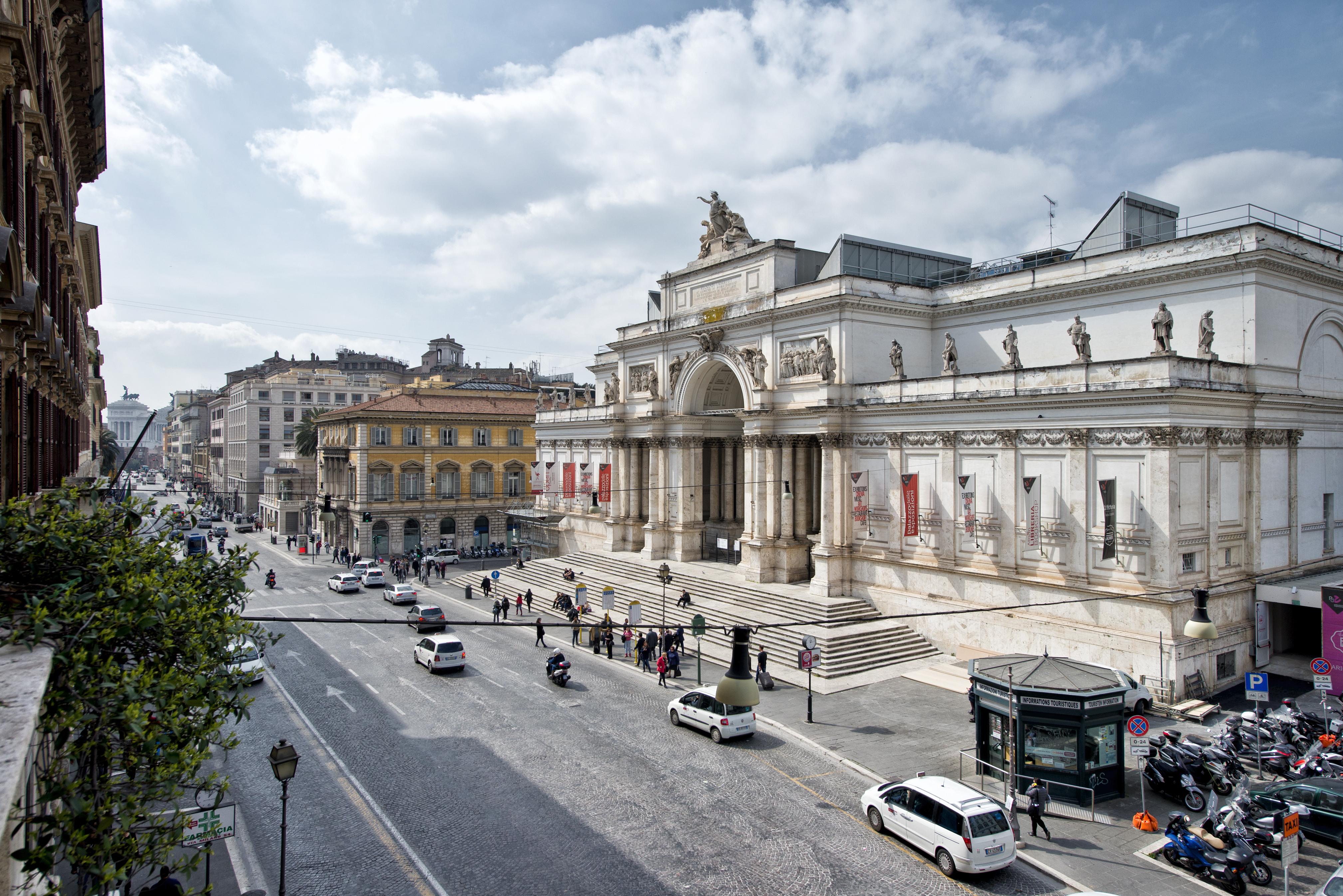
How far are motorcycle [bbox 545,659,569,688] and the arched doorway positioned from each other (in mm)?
38536

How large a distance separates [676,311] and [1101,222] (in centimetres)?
2099

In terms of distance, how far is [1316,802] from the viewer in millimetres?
16047

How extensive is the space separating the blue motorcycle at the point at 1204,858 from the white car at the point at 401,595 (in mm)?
36074

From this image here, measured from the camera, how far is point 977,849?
1452cm

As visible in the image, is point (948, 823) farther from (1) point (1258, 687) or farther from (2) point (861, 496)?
(2) point (861, 496)

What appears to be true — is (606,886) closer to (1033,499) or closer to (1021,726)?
(1021,726)

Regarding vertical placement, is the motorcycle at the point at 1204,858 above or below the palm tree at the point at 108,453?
below

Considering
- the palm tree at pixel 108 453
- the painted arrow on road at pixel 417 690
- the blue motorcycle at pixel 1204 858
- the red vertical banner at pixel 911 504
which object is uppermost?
the palm tree at pixel 108 453

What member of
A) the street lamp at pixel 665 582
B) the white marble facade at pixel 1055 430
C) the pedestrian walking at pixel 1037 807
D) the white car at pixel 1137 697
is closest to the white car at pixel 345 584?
the street lamp at pixel 665 582

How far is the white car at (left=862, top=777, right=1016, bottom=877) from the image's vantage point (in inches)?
575

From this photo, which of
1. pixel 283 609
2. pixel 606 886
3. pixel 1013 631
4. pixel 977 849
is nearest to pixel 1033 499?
pixel 1013 631

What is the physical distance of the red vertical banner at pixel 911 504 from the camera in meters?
31.7

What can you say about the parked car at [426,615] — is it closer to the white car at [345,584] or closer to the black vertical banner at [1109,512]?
the white car at [345,584]

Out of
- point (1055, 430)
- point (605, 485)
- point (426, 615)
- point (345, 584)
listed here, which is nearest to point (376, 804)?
point (426, 615)
